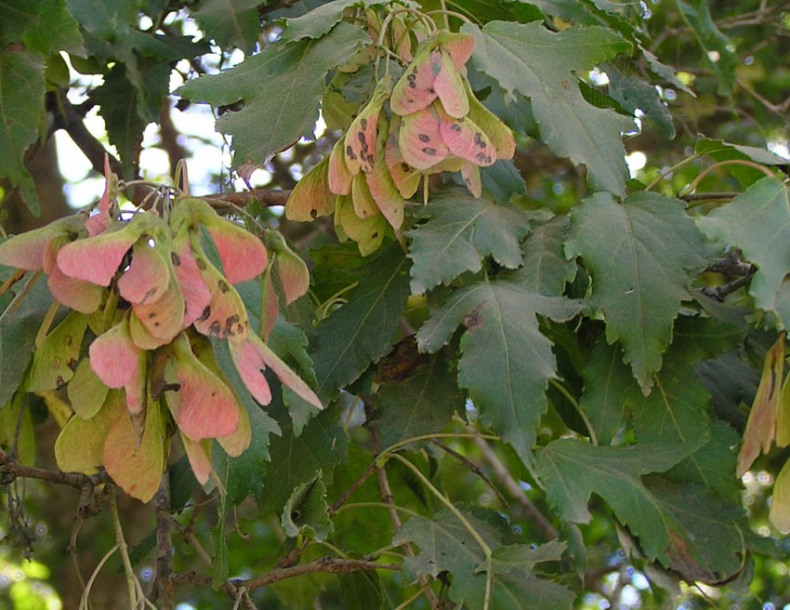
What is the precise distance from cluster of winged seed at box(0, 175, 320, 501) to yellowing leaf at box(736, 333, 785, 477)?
0.43m

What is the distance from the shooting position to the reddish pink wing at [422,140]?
3.24ft

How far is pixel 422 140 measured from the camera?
3.26 feet

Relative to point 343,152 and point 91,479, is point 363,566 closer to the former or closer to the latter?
point 91,479

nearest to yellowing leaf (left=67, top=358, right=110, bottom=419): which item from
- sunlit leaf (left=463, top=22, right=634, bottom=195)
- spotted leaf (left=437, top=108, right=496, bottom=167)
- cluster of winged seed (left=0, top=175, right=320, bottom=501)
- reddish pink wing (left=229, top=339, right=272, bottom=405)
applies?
cluster of winged seed (left=0, top=175, right=320, bottom=501)

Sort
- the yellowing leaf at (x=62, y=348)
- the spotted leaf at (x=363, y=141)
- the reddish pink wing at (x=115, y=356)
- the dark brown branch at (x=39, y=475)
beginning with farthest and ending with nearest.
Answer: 1. the dark brown branch at (x=39, y=475)
2. the spotted leaf at (x=363, y=141)
3. the yellowing leaf at (x=62, y=348)
4. the reddish pink wing at (x=115, y=356)

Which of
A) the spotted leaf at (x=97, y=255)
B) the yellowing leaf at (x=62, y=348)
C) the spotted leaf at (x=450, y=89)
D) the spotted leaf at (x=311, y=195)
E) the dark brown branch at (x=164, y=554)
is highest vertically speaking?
the spotted leaf at (x=97, y=255)

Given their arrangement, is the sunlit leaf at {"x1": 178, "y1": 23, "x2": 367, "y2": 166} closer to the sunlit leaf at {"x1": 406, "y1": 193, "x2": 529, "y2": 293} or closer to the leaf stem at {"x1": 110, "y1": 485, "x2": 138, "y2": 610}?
the sunlit leaf at {"x1": 406, "y1": 193, "x2": 529, "y2": 293}

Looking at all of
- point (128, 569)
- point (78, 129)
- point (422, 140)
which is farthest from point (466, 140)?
point (78, 129)

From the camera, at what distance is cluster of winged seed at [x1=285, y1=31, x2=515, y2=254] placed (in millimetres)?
995

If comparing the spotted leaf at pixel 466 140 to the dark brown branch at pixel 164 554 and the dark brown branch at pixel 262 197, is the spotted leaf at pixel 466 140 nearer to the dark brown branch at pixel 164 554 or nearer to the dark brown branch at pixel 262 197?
the dark brown branch at pixel 262 197

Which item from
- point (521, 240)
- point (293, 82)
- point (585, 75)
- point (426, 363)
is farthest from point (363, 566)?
point (585, 75)

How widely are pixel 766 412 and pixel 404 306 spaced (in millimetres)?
373

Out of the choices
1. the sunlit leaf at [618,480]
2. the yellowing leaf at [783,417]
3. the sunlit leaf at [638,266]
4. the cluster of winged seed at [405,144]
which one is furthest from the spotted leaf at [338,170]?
the yellowing leaf at [783,417]

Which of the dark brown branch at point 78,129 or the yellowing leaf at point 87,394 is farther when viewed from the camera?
the dark brown branch at point 78,129
